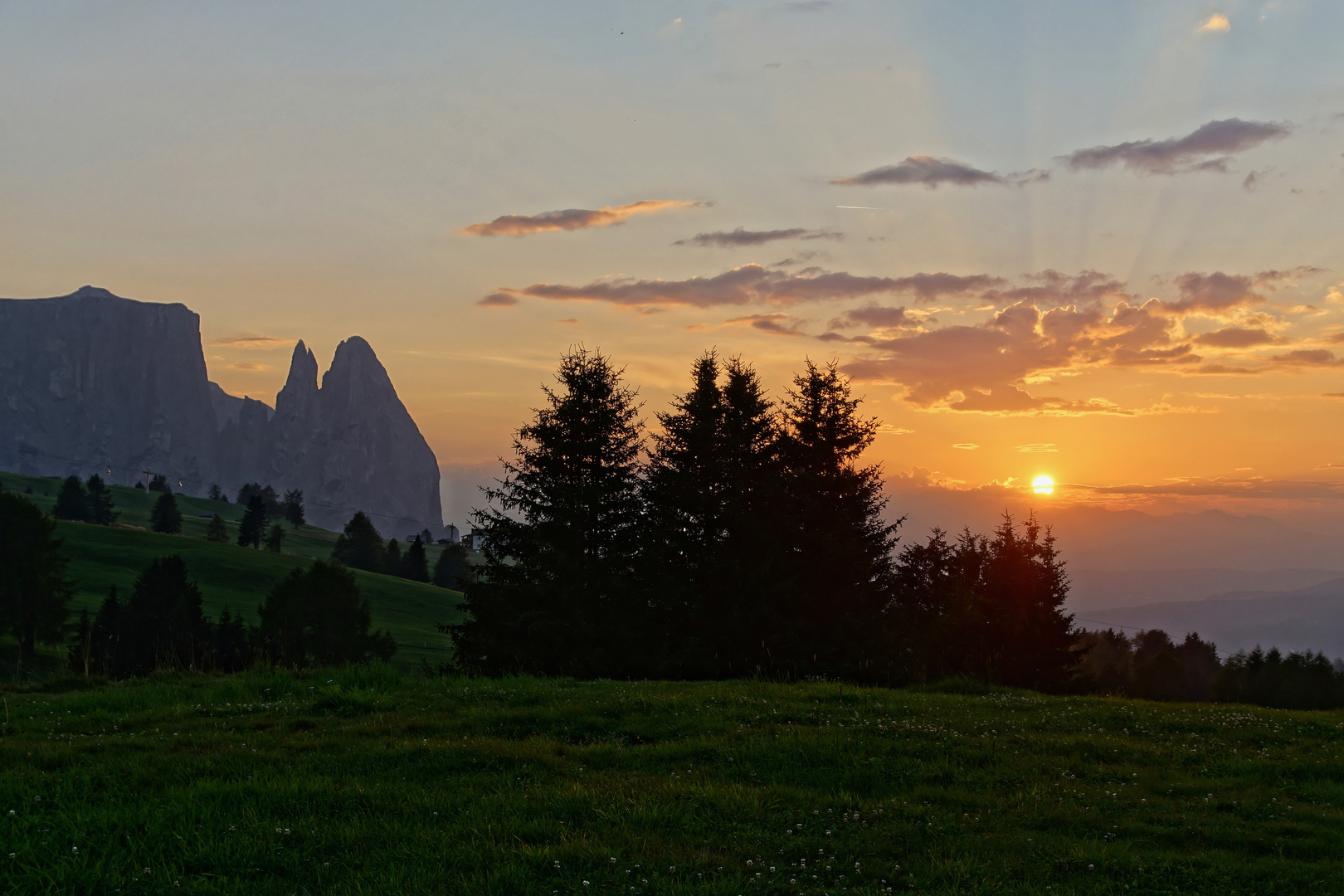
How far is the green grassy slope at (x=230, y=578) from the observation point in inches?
4050

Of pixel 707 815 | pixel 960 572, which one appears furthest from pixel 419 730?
pixel 960 572

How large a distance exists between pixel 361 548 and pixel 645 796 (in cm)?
16182

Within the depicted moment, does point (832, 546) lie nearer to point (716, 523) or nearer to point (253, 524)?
point (716, 523)

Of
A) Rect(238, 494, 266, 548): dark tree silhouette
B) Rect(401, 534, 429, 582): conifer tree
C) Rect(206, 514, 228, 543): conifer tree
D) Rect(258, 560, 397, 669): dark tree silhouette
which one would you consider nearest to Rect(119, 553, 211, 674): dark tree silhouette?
Rect(258, 560, 397, 669): dark tree silhouette

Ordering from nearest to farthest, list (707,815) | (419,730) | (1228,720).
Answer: (707,815) < (419,730) < (1228,720)

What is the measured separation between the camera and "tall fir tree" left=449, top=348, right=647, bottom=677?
1265 inches

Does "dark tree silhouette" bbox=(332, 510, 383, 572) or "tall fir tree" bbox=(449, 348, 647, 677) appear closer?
"tall fir tree" bbox=(449, 348, 647, 677)

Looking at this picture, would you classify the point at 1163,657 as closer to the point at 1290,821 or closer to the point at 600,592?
the point at 600,592

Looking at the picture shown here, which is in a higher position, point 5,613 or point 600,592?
point 600,592

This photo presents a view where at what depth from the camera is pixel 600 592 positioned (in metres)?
33.6

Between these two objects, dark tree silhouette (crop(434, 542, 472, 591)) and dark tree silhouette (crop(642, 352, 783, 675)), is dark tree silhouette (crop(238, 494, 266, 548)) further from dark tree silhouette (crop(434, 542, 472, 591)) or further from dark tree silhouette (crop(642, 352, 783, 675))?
dark tree silhouette (crop(642, 352, 783, 675))

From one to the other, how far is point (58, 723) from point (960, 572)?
6210 cm

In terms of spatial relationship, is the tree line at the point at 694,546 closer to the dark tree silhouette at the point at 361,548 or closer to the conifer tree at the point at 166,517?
the dark tree silhouette at the point at 361,548

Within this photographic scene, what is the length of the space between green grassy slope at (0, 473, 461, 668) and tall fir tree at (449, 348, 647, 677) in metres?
62.5
